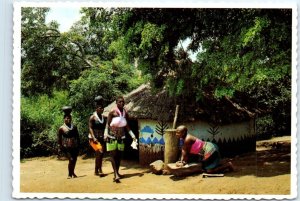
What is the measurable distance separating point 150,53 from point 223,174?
2815 mm

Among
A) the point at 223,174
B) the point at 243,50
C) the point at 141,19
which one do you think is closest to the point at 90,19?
the point at 141,19

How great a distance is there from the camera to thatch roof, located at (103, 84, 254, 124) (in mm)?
11219

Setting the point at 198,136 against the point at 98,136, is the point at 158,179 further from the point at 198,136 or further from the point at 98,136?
the point at 98,136

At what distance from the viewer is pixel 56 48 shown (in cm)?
1141

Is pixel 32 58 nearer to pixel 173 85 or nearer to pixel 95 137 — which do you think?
pixel 95 137

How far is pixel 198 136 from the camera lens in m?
11.1

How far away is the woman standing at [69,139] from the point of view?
11.0m

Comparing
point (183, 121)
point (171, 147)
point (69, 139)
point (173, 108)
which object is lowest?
→ point (171, 147)

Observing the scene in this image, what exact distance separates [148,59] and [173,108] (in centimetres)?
112

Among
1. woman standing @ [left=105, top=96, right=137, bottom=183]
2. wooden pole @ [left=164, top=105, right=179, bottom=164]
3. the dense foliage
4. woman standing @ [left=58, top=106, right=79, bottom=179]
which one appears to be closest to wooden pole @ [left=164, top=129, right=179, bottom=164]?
wooden pole @ [left=164, top=105, right=179, bottom=164]

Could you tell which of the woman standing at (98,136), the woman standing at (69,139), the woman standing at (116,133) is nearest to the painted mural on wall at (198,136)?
the woman standing at (116,133)

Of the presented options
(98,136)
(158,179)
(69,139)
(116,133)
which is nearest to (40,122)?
(69,139)

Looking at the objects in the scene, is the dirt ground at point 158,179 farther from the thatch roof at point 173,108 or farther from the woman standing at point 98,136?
the thatch roof at point 173,108

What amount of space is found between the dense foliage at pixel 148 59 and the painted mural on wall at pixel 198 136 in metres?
0.62
